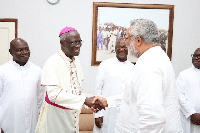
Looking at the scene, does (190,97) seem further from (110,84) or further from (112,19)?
(112,19)

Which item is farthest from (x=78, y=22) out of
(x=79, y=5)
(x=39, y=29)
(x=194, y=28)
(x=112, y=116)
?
(x=194, y=28)

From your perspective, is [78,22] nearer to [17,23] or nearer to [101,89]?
[17,23]

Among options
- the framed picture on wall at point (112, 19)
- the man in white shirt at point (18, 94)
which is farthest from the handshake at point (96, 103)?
the framed picture on wall at point (112, 19)

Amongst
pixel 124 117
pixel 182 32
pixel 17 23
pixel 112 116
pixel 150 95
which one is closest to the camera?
pixel 150 95

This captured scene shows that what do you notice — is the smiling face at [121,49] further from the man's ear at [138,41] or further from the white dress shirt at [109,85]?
the man's ear at [138,41]

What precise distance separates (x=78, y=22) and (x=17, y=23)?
123cm

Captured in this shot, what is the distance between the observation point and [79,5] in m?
5.20

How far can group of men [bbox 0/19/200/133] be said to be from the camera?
1.97 metres

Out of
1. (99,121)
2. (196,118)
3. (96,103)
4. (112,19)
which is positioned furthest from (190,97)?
(112,19)

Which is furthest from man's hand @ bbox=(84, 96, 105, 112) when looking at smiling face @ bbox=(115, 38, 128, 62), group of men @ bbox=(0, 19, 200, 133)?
smiling face @ bbox=(115, 38, 128, 62)

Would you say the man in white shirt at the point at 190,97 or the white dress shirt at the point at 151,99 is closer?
the white dress shirt at the point at 151,99

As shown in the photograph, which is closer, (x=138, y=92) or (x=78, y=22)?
(x=138, y=92)

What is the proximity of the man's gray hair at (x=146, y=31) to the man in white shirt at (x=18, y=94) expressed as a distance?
5.54ft

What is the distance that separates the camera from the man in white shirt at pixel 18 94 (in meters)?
3.16
